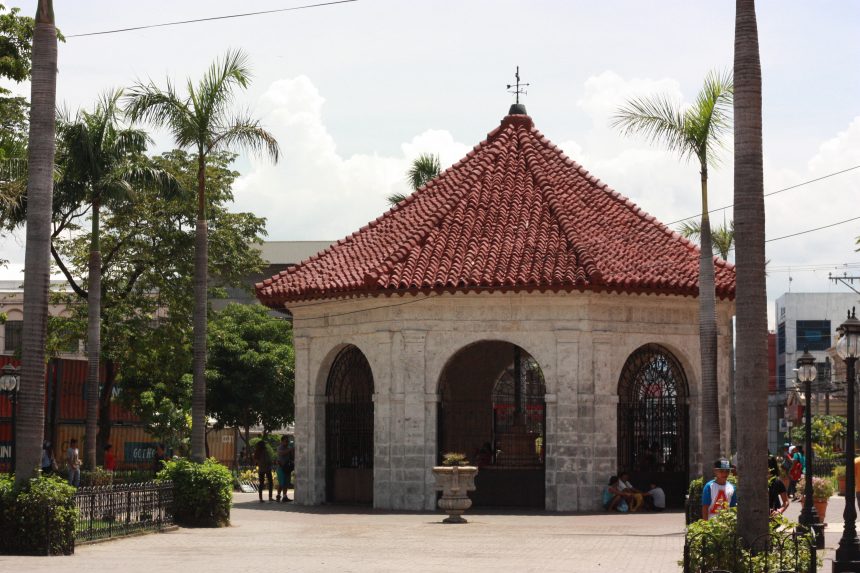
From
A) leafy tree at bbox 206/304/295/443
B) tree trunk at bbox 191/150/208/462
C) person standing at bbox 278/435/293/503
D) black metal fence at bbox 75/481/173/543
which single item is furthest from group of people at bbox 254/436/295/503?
leafy tree at bbox 206/304/295/443

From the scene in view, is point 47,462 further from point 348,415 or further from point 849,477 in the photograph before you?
point 849,477

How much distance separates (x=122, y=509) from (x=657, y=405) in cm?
1417

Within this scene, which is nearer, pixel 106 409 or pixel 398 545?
pixel 398 545

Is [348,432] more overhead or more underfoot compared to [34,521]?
more overhead

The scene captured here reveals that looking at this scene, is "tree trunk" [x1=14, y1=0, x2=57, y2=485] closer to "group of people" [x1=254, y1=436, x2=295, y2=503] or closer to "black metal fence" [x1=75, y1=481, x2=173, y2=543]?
"black metal fence" [x1=75, y1=481, x2=173, y2=543]

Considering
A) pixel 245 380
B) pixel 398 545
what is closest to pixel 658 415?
pixel 398 545

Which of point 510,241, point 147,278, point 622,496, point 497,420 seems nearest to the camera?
point 622,496

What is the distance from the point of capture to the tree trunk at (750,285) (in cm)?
1383

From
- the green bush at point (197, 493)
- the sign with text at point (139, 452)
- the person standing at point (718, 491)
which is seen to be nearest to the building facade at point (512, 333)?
the green bush at point (197, 493)

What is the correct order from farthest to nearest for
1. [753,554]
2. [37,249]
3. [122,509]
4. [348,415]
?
[348,415]
[122,509]
[37,249]
[753,554]

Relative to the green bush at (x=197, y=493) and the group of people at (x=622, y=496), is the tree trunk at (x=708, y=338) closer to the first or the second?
the group of people at (x=622, y=496)

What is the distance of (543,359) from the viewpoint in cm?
2989

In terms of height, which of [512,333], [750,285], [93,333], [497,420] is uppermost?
[93,333]

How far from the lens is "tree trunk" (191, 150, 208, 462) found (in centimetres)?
2691
